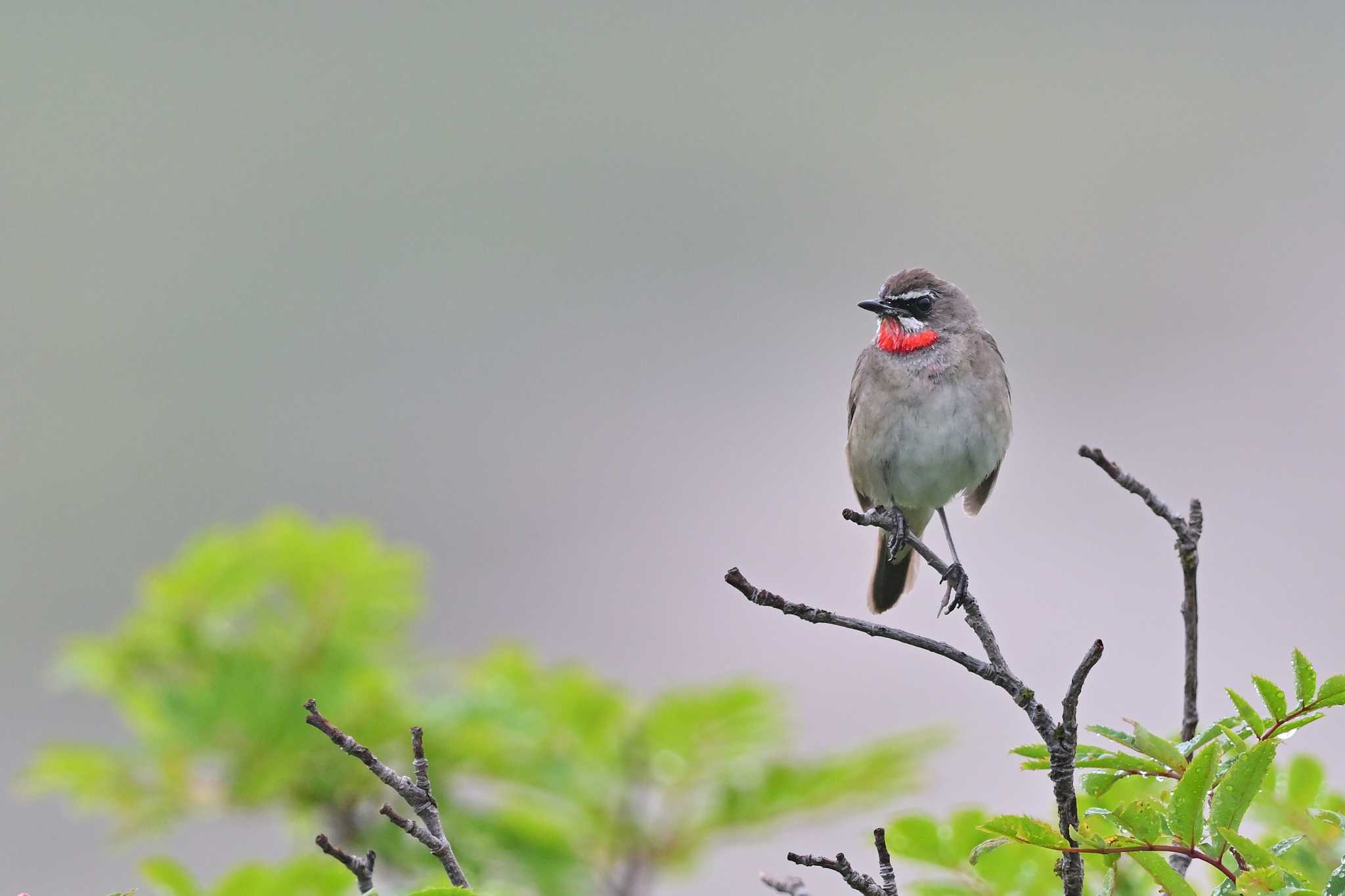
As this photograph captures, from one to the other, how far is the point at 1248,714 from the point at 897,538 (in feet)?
6.90

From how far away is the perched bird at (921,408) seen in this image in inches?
195

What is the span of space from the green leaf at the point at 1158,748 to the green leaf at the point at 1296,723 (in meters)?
0.13

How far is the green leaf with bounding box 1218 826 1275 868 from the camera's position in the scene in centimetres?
165

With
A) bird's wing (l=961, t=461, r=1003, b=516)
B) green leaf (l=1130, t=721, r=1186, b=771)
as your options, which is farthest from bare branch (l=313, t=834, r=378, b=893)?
bird's wing (l=961, t=461, r=1003, b=516)

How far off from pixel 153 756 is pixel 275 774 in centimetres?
48

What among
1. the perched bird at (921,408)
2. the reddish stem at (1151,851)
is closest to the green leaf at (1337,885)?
the reddish stem at (1151,851)

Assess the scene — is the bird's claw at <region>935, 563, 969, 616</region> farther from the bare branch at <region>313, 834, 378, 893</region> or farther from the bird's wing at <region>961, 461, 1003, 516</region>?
the bird's wing at <region>961, 461, 1003, 516</region>

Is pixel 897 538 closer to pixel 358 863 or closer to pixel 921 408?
pixel 921 408

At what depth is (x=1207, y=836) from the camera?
5.92ft

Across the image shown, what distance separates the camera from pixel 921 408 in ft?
16.3

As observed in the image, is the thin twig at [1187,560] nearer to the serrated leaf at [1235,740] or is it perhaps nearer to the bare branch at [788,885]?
the serrated leaf at [1235,740]

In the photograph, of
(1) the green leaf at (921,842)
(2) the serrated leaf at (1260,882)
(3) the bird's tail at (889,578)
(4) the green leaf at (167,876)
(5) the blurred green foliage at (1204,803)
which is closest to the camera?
(2) the serrated leaf at (1260,882)

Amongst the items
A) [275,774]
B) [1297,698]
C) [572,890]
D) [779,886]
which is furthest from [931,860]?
[275,774]

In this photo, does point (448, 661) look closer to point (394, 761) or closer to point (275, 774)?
point (394, 761)
